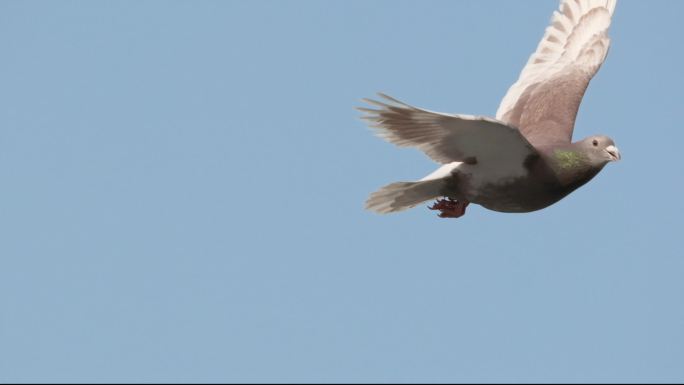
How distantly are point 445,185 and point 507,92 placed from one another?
7.42 ft

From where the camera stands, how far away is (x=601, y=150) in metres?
10.4

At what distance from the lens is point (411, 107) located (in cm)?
936

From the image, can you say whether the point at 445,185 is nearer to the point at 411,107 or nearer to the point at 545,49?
the point at 411,107

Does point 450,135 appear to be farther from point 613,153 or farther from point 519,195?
point 613,153

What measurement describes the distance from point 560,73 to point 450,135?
3.32m

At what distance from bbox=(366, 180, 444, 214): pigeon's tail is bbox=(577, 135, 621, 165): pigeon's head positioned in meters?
1.32

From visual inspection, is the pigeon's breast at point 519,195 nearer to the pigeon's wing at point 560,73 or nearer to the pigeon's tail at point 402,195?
the pigeon's tail at point 402,195

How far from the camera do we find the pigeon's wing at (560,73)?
11797 millimetres

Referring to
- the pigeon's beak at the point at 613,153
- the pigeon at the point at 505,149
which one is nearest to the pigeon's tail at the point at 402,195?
the pigeon at the point at 505,149

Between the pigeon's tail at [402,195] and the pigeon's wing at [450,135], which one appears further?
the pigeon's tail at [402,195]

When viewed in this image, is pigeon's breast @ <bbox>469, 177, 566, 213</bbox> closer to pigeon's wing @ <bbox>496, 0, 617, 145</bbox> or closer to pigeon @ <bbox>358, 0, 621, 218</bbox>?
pigeon @ <bbox>358, 0, 621, 218</bbox>

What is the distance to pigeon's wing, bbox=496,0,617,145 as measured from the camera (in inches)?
464

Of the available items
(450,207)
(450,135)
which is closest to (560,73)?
(450,207)

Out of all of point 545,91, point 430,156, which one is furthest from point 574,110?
point 430,156
